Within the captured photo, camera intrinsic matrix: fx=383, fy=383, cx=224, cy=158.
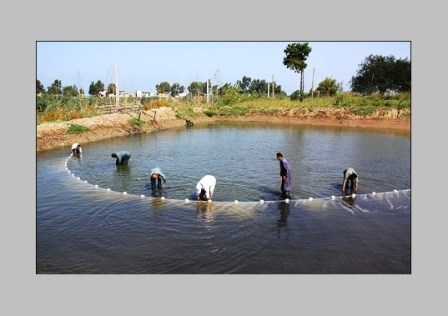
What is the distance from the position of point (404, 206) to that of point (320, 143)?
1447 cm

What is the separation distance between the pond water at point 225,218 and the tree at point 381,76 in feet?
68.0

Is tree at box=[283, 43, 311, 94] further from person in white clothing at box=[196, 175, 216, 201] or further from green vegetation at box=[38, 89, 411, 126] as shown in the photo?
person in white clothing at box=[196, 175, 216, 201]

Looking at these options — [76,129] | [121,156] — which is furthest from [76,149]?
[76,129]

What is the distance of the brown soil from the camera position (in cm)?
2542

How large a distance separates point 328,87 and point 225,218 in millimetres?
41807

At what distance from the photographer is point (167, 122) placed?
39156 millimetres

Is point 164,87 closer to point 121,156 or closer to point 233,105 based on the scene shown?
point 233,105

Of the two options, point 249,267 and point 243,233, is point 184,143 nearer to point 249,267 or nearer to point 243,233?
point 243,233

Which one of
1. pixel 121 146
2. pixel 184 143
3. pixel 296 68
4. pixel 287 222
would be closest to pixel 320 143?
pixel 184 143

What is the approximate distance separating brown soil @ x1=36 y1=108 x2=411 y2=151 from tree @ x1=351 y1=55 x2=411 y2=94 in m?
4.66

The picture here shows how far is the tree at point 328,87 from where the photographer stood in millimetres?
48559

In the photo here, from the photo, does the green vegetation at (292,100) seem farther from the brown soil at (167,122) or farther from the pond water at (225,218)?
the pond water at (225,218)

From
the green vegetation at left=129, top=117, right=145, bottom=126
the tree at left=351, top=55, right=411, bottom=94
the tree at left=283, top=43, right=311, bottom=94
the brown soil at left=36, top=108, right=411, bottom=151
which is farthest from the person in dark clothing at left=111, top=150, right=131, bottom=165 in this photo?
the tree at left=283, top=43, right=311, bottom=94

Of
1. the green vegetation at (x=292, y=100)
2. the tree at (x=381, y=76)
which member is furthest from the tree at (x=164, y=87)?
the tree at (x=381, y=76)
